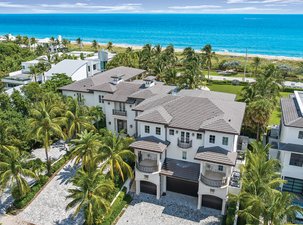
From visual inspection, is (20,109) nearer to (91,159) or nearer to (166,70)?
(91,159)

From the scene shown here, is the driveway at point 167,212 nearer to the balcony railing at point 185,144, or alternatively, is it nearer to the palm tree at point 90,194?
the palm tree at point 90,194

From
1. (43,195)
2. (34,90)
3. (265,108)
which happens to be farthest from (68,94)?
(265,108)

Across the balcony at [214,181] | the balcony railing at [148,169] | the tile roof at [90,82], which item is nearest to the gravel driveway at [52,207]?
the balcony railing at [148,169]

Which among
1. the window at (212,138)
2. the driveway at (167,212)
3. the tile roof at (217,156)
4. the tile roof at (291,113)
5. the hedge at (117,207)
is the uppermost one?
the tile roof at (291,113)

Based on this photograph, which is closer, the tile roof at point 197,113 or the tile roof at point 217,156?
the tile roof at point 217,156

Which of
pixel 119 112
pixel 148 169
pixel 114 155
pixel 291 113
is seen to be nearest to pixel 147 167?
pixel 148 169

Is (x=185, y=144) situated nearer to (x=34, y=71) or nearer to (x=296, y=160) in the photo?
(x=296, y=160)

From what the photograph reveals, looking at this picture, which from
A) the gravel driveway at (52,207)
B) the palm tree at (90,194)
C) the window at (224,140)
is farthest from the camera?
the window at (224,140)

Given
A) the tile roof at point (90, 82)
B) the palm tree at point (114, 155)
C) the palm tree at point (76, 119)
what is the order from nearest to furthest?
the palm tree at point (114, 155), the palm tree at point (76, 119), the tile roof at point (90, 82)
